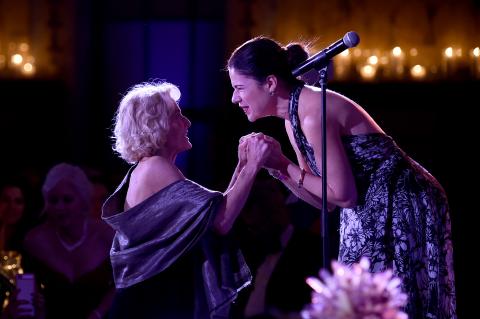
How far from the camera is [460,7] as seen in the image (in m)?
7.27

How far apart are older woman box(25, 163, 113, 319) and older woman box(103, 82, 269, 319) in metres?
1.28

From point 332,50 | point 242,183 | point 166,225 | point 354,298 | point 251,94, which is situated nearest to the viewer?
point 354,298

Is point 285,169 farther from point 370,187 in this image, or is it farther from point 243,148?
point 370,187

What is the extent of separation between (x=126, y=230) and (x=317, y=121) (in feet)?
2.97

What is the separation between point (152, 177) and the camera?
10.6 ft

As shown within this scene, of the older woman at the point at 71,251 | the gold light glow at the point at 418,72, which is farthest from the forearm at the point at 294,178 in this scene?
the gold light glow at the point at 418,72

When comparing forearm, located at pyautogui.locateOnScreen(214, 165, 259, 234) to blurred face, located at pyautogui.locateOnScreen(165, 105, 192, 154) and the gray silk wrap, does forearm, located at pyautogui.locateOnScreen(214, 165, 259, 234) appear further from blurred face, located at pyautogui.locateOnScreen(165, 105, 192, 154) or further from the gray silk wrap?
blurred face, located at pyautogui.locateOnScreen(165, 105, 192, 154)

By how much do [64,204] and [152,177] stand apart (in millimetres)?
1571

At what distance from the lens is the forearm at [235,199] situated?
10.3 feet

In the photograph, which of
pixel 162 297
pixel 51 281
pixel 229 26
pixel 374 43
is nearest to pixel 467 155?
pixel 374 43

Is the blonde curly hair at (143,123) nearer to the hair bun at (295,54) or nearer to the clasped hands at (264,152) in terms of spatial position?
the clasped hands at (264,152)

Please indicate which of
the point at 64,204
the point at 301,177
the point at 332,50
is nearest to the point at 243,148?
the point at 301,177

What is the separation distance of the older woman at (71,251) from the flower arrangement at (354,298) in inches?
109

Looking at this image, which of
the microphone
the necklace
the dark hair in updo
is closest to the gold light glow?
the necklace
